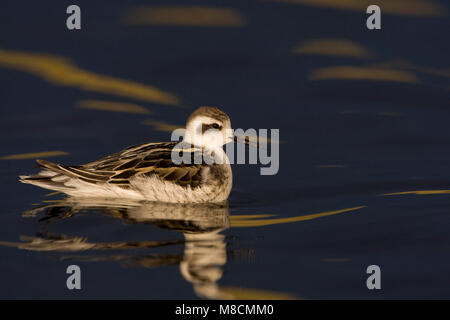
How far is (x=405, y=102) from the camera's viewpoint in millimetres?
19703

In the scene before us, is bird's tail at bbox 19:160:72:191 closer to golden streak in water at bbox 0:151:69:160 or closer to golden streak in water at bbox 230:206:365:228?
golden streak in water at bbox 0:151:69:160

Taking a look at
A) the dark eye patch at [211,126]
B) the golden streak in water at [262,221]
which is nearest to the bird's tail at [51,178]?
the dark eye patch at [211,126]

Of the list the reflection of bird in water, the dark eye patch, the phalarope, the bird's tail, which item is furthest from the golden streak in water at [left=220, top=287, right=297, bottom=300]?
the dark eye patch

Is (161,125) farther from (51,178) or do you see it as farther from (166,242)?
(166,242)

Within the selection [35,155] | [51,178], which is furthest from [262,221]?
[35,155]

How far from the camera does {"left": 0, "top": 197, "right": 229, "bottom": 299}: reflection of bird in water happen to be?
481 inches

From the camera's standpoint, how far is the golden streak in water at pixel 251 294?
11641 mm

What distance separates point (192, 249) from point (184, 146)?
3.11 meters

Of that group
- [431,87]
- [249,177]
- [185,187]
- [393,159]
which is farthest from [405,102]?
[185,187]

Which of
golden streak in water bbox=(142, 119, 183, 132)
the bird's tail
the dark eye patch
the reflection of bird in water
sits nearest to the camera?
the reflection of bird in water

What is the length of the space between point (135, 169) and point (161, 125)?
396 cm

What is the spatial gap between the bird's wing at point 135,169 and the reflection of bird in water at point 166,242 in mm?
371

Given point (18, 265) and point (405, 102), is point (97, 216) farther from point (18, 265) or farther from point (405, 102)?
point (405, 102)

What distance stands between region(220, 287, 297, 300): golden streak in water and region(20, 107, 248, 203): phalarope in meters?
3.40
